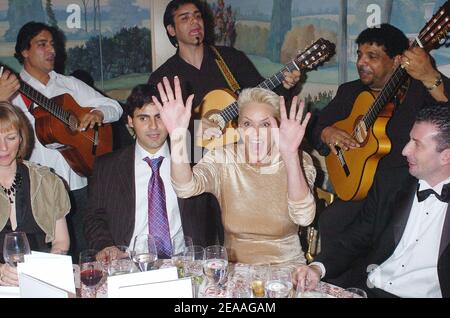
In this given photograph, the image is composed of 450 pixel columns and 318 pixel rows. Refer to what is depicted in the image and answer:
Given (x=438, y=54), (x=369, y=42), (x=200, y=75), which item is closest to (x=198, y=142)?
(x=200, y=75)

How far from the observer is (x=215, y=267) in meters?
1.76

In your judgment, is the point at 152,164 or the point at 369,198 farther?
the point at 152,164

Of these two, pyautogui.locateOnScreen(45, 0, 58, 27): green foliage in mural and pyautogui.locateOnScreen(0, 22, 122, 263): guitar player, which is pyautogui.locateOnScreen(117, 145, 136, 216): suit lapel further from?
pyautogui.locateOnScreen(45, 0, 58, 27): green foliage in mural

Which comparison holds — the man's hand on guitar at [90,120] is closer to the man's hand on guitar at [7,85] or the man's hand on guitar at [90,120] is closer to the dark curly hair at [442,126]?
the man's hand on guitar at [7,85]

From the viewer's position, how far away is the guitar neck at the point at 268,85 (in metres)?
3.60

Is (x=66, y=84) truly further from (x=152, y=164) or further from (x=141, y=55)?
(x=152, y=164)

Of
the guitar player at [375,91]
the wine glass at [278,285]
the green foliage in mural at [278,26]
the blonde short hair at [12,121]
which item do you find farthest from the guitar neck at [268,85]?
the wine glass at [278,285]

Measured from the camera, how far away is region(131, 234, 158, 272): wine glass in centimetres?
188

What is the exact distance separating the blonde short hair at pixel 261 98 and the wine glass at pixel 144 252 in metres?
0.83

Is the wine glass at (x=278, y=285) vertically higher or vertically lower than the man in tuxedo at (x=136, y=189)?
lower

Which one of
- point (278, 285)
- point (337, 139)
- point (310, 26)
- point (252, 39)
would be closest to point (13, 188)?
point (278, 285)

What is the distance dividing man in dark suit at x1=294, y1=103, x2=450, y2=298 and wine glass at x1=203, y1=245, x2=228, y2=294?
1.40ft

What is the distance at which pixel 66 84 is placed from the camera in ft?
12.8
